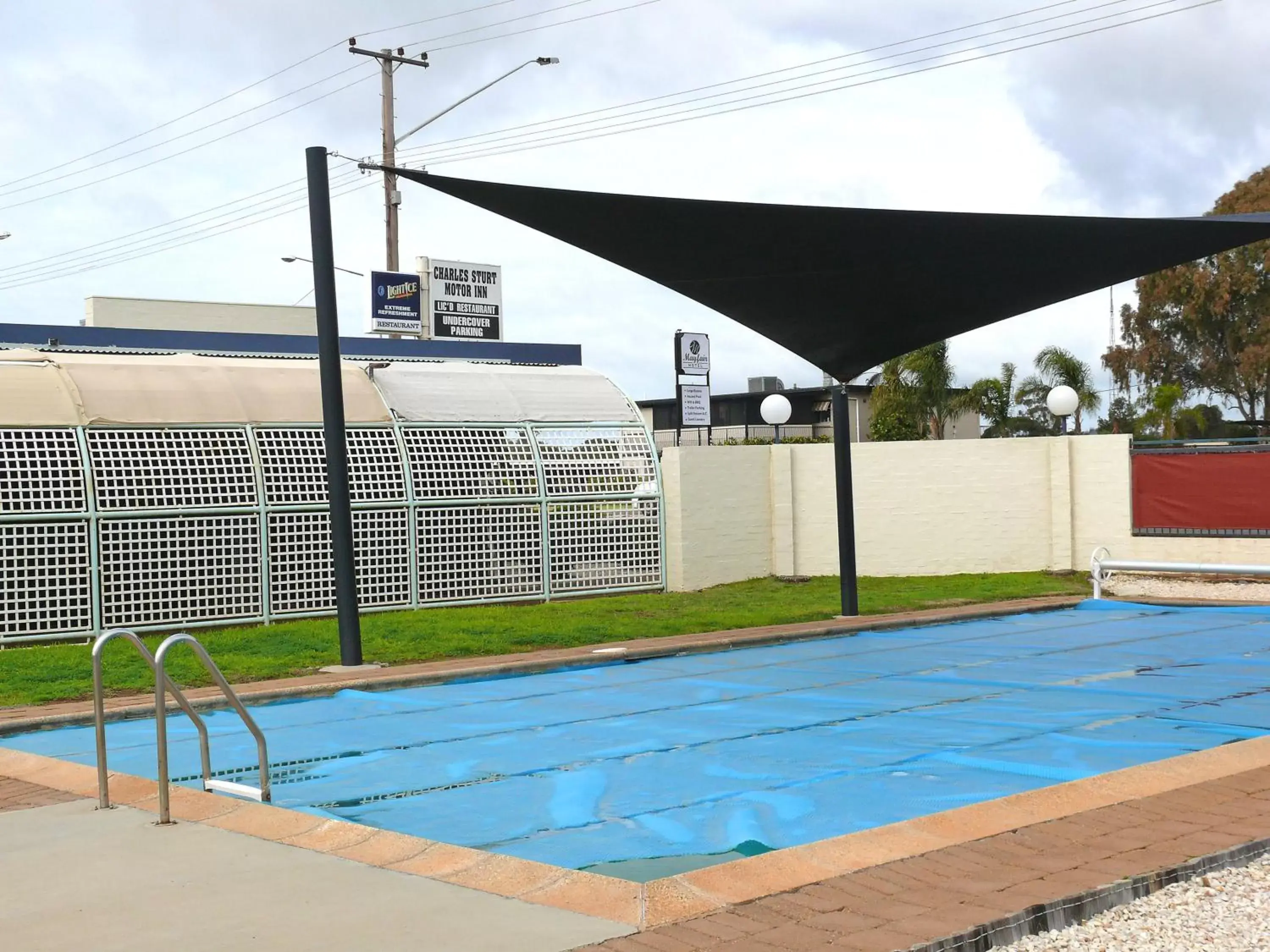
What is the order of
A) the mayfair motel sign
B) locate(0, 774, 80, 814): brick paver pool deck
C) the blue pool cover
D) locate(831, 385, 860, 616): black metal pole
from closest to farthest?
the blue pool cover < locate(0, 774, 80, 814): brick paver pool deck < locate(831, 385, 860, 616): black metal pole < the mayfair motel sign

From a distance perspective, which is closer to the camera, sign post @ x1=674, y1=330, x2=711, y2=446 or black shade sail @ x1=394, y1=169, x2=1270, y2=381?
black shade sail @ x1=394, y1=169, x2=1270, y2=381

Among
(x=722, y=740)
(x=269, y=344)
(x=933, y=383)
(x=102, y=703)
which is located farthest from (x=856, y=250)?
(x=933, y=383)

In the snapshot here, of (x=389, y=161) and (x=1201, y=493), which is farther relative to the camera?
(x=389, y=161)

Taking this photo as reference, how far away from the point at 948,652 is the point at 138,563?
8.24 metres

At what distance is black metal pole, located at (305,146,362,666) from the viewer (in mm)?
11211

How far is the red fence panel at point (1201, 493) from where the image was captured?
18.8m

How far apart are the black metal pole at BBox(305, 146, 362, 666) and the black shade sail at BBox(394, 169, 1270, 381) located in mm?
2018

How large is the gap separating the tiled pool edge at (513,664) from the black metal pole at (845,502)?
29cm

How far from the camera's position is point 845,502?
14250 millimetres

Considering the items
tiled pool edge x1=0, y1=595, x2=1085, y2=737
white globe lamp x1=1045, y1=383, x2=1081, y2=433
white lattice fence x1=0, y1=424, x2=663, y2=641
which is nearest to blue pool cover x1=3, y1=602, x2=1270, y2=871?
tiled pool edge x1=0, y1=595, x2=1085, y2=737

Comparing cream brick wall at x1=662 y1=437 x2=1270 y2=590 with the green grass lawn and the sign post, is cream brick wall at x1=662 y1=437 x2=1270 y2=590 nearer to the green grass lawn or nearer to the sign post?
the green grass lawn

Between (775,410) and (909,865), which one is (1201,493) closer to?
(775,410)

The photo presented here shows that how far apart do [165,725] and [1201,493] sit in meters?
16.4

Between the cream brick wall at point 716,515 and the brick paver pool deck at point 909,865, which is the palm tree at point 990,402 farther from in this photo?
the brick paver pool deck at point 909,865
